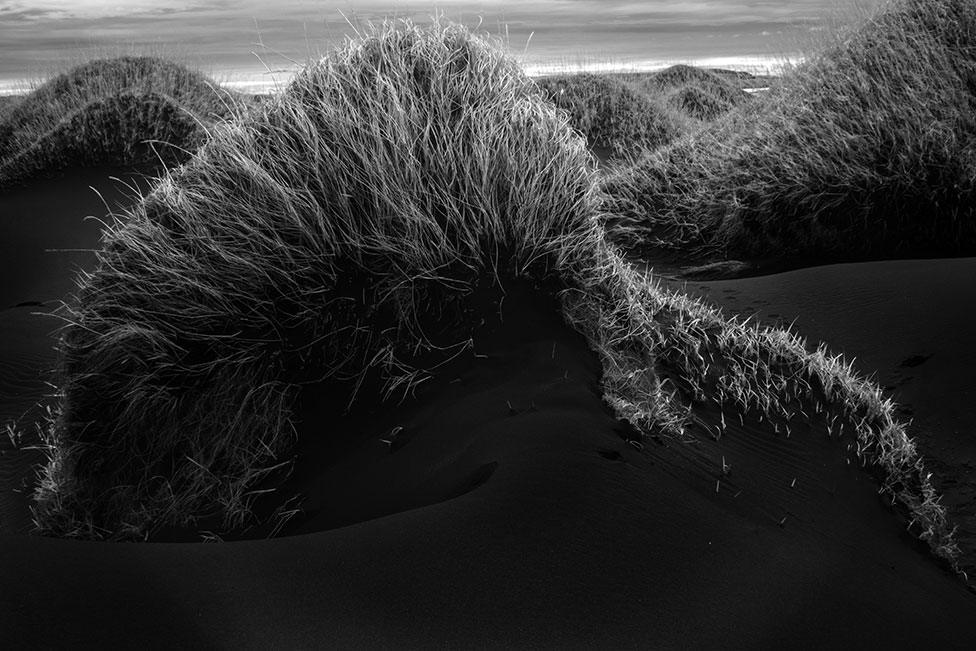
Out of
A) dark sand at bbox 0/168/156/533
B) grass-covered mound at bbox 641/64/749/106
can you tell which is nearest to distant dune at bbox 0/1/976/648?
dark sand at bbox 0/168/156/533

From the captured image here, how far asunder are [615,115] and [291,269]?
1293cm

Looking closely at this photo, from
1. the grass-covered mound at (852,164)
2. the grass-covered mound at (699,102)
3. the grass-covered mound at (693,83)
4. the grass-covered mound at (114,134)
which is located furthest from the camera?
the grass-covered mound at (693,83)

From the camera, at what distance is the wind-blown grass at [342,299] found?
3.81 metres

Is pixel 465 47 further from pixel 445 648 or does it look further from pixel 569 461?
pixel 445 648

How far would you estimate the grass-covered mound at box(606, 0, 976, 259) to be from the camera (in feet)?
26.2

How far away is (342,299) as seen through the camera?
3.91 metres

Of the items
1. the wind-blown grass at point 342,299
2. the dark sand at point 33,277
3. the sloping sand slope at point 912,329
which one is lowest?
the dark sand at point 33,277

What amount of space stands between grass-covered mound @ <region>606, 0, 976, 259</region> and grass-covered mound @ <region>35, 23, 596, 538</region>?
4.94m

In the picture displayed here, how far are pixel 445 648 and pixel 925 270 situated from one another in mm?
5350

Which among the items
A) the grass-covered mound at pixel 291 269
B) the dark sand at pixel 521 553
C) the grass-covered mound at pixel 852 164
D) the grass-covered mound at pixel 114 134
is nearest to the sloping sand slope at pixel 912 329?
the dark sand at pixel 521 553

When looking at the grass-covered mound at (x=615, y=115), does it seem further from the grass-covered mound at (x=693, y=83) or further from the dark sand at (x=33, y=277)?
the dark sand at (x=33, y=277)

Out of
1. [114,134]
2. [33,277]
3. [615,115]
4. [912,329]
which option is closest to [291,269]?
[912,329]

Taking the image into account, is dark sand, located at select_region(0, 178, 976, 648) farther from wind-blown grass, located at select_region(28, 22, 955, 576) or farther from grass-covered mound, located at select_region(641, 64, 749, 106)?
grass-covered mound, located at select_region(641, 64, 749, 106)

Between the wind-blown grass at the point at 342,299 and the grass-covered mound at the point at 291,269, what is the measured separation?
0.01 m
